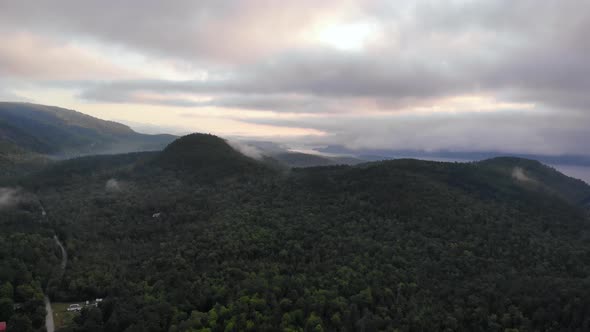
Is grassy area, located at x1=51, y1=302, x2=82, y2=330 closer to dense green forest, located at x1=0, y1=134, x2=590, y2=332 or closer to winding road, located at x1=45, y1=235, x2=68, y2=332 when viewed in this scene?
winding road, located at x1=45, y1=235, x2=68, y2=332

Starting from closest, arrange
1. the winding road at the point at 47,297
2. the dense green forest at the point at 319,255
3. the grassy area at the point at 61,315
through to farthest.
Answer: the dense green forest at the point at 319,255, the winding road at the point at 47,297, the grassy area at the point at 61,315

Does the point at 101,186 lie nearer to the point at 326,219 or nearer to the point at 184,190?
the point at 184,190

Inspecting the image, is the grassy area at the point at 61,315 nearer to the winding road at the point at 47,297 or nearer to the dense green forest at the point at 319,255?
the winding road at the point at 47,297

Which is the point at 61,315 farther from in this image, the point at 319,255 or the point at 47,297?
the point at 319,255

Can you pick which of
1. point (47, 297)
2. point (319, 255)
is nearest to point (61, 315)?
point (47, 297)

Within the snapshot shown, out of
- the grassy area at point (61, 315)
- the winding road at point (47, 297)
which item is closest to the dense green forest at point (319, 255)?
the winding road at point (47, 297)

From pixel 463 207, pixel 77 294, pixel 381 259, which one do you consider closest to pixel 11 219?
pixel 77 294
